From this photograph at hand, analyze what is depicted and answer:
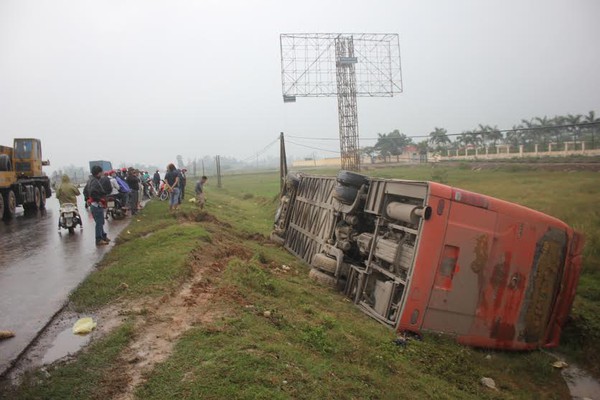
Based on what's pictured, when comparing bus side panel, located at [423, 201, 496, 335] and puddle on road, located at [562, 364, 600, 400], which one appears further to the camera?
bus side panel, located at [423, 201, 496, 335]

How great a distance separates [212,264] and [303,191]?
15.9 ft

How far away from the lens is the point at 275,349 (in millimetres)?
4691

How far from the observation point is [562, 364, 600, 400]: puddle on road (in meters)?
6.36

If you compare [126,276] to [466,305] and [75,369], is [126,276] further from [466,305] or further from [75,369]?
[466,305]

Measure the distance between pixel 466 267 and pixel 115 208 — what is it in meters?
12.6

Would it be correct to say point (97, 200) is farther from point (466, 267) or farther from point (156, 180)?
point (156, 180)

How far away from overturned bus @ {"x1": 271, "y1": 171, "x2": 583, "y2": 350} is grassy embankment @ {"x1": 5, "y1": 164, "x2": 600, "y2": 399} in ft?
1.15

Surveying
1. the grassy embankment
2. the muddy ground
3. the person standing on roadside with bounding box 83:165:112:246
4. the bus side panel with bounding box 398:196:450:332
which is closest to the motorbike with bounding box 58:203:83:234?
the person standing on roadside with bounding box 83:165:112:246

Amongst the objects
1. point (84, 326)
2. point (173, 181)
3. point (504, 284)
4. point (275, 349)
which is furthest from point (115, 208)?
point (504, 284)

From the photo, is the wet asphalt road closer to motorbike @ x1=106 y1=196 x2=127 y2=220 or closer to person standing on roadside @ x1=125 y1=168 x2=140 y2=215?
motorbike @ x1=106 y1=196 x2=127 y2=220

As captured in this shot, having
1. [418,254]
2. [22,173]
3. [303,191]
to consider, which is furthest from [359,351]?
[22,173]

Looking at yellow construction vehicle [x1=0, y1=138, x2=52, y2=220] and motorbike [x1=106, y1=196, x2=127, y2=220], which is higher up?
yellow construction vehicle [x1=0, y1=138, x2=52, y2=220]

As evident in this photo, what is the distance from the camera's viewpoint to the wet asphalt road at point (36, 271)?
5.50 metres

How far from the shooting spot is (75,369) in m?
4.21
